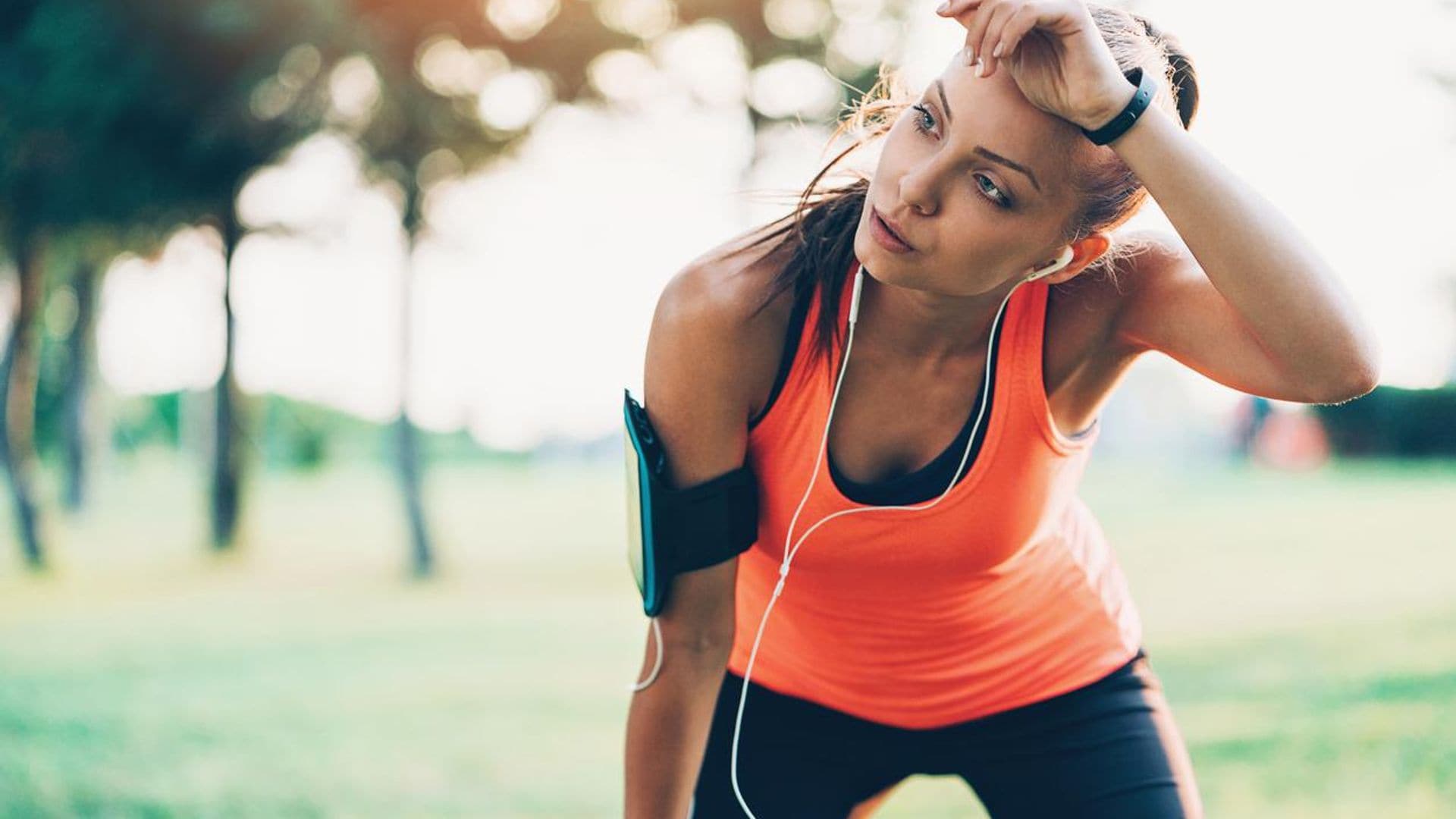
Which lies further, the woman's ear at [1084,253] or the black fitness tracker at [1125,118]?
the woman's ear at [1084,253]

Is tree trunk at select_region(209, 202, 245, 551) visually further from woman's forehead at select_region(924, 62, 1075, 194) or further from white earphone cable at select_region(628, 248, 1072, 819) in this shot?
woman's forehead at select_region(924, 62, 1075, 194)

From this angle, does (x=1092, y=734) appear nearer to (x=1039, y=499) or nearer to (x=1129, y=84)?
(x=1039, y=499)

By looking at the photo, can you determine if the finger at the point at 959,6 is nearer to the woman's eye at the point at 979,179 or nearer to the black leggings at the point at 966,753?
the woman's eye at the point at 979,179

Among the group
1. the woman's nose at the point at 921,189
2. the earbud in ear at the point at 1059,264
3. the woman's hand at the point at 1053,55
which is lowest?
the earbud in ear at the point at 1059,264

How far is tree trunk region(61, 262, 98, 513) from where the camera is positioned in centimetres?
1844

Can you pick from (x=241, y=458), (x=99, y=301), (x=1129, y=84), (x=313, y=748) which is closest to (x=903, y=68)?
(x=1129, y=84)

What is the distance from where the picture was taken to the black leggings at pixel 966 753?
77.2 inches

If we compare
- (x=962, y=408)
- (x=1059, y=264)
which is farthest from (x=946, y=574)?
(x=1059, y=264)

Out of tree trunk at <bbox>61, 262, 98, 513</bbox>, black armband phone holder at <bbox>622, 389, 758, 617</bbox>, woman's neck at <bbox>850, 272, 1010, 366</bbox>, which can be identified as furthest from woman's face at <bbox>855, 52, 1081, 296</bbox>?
tree trunk at <bbox>61, 262, 98, 513</bbox>

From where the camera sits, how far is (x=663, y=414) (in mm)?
1768

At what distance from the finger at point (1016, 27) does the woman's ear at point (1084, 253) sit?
0.34 meters

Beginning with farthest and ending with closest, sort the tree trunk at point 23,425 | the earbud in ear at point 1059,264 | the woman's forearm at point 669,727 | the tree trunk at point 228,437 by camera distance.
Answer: the tree trunk at point 228,437 < the tree trunk at point 23,425 < the woman's forearm at point 669,727 < the earbud in ear at point 1059,264

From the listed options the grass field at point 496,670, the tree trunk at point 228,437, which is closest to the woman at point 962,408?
the grass field at point 496,670

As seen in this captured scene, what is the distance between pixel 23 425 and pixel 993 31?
12.8 metres
